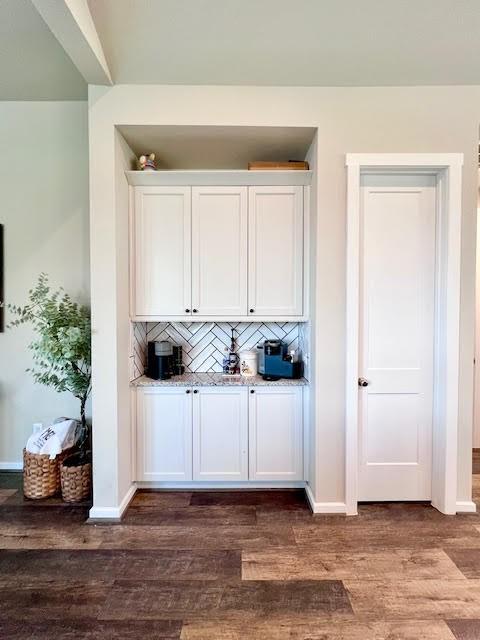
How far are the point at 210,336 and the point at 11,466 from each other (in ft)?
6.71

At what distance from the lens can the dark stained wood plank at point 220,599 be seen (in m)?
1.66

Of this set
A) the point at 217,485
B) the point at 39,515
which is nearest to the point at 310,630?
the point at 217,485

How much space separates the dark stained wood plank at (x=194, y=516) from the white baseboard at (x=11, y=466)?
49.1 inches

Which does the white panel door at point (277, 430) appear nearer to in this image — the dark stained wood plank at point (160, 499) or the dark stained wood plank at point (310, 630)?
the dark stained wood plank at point (160, 499)

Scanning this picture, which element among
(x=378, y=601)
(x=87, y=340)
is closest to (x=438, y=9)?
(x=87, y=340)

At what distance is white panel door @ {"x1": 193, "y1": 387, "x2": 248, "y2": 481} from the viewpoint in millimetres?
2729

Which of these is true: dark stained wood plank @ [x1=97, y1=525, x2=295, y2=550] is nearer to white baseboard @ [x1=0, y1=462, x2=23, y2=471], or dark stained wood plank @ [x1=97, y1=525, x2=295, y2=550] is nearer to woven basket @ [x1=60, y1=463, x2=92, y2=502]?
woven basket @ [x1=60, y1=463, x2=92, y2=502]

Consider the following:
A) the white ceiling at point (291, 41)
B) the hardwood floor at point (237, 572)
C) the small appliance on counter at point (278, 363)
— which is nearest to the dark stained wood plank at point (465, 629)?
the hardwood floor at point (237, 572)

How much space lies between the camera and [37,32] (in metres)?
2.19

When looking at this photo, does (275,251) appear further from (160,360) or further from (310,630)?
(310,630)

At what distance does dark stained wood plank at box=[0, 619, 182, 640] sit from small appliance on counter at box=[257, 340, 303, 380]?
5.29ft

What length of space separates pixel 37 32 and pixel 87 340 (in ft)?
6.41

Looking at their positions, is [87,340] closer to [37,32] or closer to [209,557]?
[209,557]

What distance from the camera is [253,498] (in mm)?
2689
